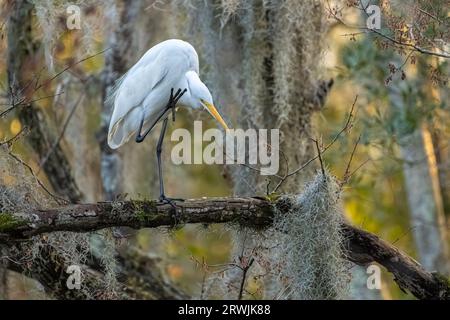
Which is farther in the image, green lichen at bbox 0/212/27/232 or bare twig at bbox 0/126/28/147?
bare twig at bbox 0/126/28/147

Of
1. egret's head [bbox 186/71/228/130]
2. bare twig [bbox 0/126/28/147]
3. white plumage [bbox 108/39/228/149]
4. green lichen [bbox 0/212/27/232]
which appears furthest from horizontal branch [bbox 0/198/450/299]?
white plumage [bbox 108/39/228/149]

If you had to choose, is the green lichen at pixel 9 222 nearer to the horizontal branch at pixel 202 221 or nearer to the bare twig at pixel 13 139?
the horizontal branch at pixel 202 221

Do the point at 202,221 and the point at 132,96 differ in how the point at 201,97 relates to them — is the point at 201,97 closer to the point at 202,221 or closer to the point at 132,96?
the point at 132,96

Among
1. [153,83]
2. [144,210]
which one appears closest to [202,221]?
[144,210]

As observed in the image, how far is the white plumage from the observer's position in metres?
3.83

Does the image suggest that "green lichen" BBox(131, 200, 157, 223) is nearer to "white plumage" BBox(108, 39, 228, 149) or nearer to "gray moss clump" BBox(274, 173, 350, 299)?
A: "gray moss clump" BBox(274, 173, 350, 299)

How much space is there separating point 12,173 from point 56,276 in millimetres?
680

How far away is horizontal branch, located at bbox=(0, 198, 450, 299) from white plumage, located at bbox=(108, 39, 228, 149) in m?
0.74

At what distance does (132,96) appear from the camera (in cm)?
391

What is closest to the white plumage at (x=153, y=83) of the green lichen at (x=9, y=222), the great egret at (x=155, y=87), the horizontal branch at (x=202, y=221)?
the great egret at (x=155, y=87)

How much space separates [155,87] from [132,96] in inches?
4.6

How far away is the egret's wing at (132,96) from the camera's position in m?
3.88
